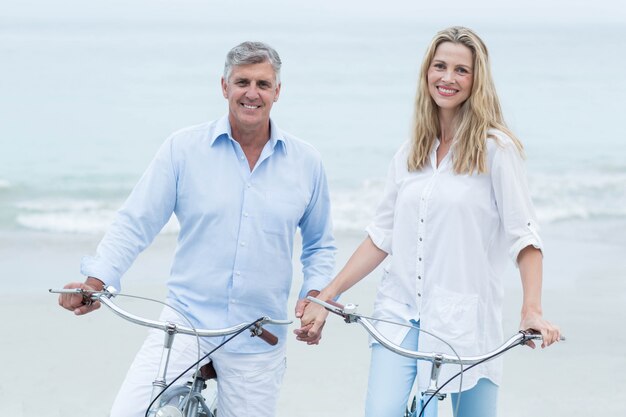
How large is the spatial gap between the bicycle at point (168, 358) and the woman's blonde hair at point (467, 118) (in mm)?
725

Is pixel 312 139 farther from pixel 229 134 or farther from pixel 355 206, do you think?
pixel 229 134

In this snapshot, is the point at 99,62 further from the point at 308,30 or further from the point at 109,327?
the point at 109,327

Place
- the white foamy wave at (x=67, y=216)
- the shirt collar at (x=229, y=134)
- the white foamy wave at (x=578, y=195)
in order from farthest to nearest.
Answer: the white foamy wave at (x=578, y=195) < the white foamy wave at (x=67, y=216) < the shirt collar at (x=229, y=134)

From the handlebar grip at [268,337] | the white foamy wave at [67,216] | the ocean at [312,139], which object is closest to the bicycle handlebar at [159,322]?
the handlebar grip at [268,337]

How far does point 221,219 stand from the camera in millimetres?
3672

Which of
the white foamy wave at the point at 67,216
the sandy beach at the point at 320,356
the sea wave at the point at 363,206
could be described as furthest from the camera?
the sea wave at the point at 363,206

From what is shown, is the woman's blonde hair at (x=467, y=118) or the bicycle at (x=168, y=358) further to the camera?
the woman's blonde hair at (x=467, y=118)

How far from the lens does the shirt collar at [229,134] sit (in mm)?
3689

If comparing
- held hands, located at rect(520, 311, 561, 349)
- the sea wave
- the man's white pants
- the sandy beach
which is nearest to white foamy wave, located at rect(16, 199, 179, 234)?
the sea wave

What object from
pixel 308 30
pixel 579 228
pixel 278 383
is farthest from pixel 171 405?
pixel 308 30

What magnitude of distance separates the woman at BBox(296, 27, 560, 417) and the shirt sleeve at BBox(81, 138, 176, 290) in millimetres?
580

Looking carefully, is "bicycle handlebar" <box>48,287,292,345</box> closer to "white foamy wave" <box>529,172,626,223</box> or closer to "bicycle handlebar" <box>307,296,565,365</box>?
"bicycle handlebar" <box>307,296,565,365</box>

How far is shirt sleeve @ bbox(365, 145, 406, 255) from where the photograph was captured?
12.0 feet

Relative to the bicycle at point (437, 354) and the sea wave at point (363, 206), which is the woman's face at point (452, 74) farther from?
the sea wave at point (363, 206)
